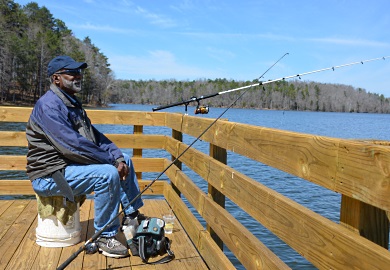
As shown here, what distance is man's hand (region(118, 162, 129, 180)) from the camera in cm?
344

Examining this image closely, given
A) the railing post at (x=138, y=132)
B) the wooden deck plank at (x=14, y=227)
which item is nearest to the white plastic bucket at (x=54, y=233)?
the wooden deck plank at (x=14, y=227)

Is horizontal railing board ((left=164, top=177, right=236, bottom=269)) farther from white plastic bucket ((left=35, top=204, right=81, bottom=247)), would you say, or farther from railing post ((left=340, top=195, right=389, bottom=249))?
railing post ((left=340, top=195, right=389, bottom=249))

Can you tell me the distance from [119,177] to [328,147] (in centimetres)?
213

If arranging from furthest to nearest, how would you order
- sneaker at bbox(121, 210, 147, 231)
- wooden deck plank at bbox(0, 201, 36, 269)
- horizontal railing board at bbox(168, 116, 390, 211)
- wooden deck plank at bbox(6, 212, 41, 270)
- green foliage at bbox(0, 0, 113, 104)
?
1. green foliage at bbox(0, 0, 113, 104)
2. sneaker at bbox(121, 210, 147, 231)
3. wooden deck plank at bbox(0, 201, 36, 269)
4. wooden deck plank at bbox(6, 212, 41, 270)
5. horizontal railing board at bbox(168, 116, 390, 211)

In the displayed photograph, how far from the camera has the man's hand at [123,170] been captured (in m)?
3.44

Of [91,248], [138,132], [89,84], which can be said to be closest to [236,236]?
[91,248]

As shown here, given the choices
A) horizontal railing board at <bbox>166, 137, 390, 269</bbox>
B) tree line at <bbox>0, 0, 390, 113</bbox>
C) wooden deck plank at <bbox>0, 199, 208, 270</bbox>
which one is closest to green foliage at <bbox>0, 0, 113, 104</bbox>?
tree line at <bbox>0, 0, 390, 113</bbox>

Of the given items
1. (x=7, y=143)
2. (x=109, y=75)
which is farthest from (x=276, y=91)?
(x=7, y=143)

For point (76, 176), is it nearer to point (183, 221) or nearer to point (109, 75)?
point (183, 221)

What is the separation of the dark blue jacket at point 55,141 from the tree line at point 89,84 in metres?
1.69

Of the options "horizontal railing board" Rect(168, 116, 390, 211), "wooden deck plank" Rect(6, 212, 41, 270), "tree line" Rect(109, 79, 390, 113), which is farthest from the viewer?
"tree line" Rect(109, 79, 390, 113)

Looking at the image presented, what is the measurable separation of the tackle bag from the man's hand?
422 mm

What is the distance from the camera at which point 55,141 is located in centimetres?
316

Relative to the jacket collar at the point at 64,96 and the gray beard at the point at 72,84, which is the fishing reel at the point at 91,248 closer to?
the jacket collar at the point at 64,96
